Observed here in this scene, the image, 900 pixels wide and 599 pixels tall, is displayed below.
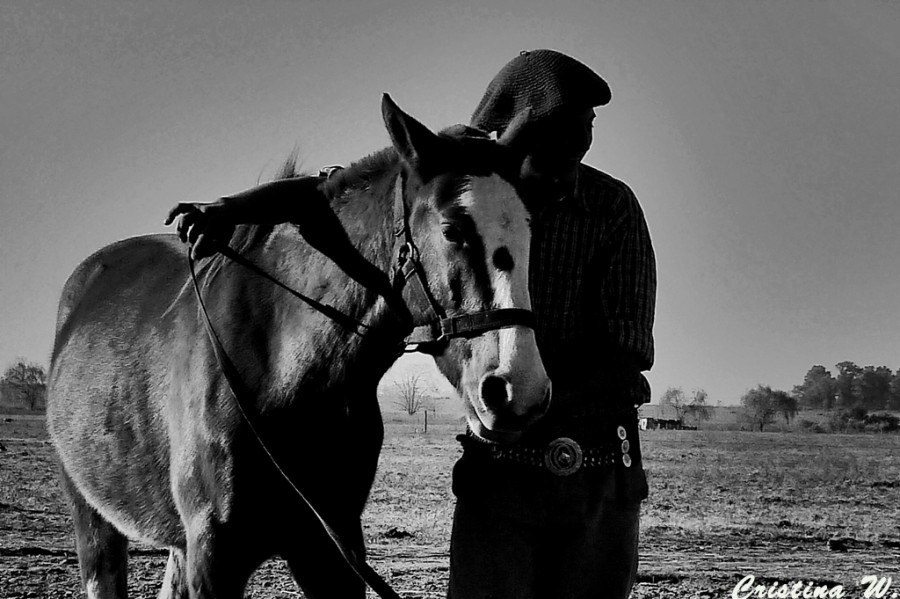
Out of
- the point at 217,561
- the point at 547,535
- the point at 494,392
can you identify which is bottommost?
the point at 217,561

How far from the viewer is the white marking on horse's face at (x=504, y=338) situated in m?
2.50

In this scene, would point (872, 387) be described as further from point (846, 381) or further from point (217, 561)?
point (217, 561)

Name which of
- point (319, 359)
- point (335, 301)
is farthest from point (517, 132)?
point (319, 359)

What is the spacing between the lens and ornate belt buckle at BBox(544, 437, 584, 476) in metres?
3.05

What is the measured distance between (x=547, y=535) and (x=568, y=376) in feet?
1.74

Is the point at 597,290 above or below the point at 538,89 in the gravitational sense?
below

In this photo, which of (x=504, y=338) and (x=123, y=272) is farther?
(x=123, y=272)

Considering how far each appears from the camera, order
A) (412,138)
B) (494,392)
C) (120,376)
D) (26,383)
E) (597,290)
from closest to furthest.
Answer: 1. (494,392)
2. (412,138)
3. (597,290)
4. (120,376)
5. (26,383)

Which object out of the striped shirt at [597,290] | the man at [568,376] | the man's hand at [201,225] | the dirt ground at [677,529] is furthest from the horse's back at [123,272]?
the dirt ground at [677,529]

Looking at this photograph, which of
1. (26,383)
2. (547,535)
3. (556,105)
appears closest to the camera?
(556,105)

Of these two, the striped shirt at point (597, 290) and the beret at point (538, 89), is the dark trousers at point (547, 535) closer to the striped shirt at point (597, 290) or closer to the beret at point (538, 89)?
the striped shirt at point (597, 290)

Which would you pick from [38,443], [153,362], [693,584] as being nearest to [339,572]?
[153,362]

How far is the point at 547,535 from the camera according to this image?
3105 millimetres

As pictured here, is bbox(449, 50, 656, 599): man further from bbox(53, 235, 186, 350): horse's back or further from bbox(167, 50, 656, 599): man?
bbox(53, 235, 186, 350): horse's back
